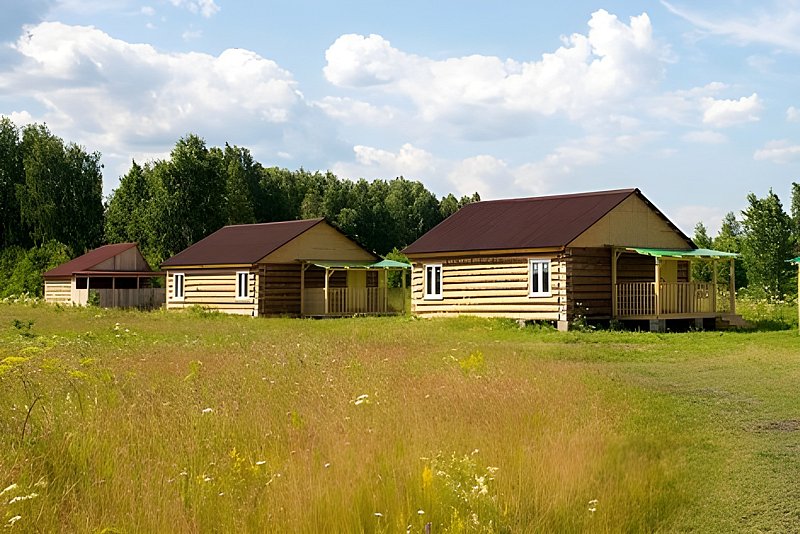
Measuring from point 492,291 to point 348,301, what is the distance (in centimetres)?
1026

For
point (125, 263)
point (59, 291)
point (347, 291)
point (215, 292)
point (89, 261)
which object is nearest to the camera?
point (347, 291)

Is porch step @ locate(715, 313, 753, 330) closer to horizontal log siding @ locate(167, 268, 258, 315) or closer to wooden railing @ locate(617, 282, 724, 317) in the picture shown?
wooden railing @ locate(617, 282, 724, 317)

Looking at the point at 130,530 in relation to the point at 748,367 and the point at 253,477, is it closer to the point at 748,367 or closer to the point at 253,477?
the point at 253,477

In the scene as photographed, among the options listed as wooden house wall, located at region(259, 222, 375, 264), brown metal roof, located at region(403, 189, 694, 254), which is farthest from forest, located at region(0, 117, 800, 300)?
brown metal roof, located at region(403, 189, 694, 254)

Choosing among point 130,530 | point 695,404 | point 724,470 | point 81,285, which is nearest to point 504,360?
point 695,404

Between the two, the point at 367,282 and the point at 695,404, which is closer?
the point at 695,404

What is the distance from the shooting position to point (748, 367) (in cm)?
1809

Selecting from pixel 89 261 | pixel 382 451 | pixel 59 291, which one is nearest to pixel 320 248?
pixel 89 261

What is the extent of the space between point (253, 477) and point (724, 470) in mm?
4781

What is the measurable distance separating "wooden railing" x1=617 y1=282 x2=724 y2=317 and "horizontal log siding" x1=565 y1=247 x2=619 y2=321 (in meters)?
0.57

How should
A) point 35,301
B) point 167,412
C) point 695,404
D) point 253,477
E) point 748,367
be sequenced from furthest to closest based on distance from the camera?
point 35,301 < point 748,367 < point 695,404 < point 167,412 < point 253,477

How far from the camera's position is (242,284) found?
41625 mm

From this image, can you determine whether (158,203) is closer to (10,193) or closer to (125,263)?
(125,263)

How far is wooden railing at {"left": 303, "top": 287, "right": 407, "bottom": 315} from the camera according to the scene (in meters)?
41.1
